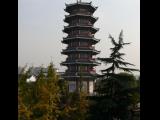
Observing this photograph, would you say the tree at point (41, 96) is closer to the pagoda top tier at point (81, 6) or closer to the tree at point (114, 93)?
the tree at point (114, 93)

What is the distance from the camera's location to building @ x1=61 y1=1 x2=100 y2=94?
3409 centimetres

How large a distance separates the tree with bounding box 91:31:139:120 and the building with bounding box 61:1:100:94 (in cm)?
1624

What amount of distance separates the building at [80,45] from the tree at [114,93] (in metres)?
16.2

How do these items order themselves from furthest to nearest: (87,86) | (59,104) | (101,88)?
(87,86) < (59,104) < (101,88)

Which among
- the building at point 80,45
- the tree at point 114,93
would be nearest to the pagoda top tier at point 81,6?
the building at point 80,45

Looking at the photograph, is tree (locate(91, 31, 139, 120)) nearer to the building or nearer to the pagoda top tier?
the building

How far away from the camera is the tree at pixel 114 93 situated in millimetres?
16656

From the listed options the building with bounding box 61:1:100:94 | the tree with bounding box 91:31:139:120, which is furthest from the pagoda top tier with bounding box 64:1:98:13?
the tree with bounding box 91:31:139:120

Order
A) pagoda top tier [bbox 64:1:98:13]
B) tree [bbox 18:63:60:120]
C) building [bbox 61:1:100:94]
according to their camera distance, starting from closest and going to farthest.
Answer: tree [bbox 18:63:60:120] → building [bbox 61:1:100:94] → pagoda top tier [bbox 64:1:98:13]
